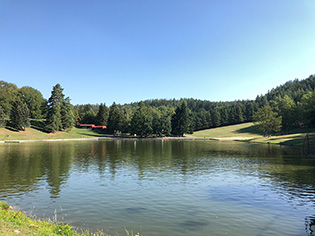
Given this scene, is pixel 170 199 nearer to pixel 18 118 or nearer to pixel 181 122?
pixel 18 118

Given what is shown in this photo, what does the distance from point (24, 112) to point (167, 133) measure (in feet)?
252

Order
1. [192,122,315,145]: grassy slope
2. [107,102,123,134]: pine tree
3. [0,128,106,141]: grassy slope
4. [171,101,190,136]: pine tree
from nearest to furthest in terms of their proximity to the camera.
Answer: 1. [192,122,315,145]: grassy slope
2. [0,128,106,141]: grassy slope
3. [107,102,123,134]: pine tree
4. [171,101,190,136]: pine tree

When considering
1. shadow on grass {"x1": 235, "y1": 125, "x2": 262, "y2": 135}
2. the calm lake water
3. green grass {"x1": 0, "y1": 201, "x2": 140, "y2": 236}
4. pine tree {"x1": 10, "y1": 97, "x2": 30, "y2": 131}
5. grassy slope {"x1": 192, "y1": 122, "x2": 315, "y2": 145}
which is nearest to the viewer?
green grass {"x1": 0, "y1": 201, "x2": 140, "y2": 236}

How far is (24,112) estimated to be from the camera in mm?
111125

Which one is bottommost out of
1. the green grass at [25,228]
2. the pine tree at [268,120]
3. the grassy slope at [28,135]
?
the green grass at [25,228]

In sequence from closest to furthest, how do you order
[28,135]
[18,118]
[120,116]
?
[28,135], [18,118], [120,116]

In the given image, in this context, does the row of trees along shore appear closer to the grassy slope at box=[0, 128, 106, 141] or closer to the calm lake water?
the grassy slope at box=[0, 128, 106, 141]

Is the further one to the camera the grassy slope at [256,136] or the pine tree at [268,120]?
the pine tree at [268,120]

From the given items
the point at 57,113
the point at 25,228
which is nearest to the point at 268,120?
the point at 57,113

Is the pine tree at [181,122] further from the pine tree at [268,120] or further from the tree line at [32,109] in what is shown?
the tree line at [32,109]

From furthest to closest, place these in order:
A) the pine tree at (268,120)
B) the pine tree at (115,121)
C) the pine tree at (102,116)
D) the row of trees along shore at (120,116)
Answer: the pine tree at (102,116), the pine tree at (115,121), the pine tree at (268,120), the row of trees along shore at (120,116)

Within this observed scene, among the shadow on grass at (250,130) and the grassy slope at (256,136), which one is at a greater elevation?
the shadow on grass at (250,130)

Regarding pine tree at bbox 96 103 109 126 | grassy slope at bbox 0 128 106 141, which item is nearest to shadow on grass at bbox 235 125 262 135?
pine tree at bbox 96 103 109 126

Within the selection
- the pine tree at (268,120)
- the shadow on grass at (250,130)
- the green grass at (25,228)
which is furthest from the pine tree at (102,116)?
the green grass at (25,228)
